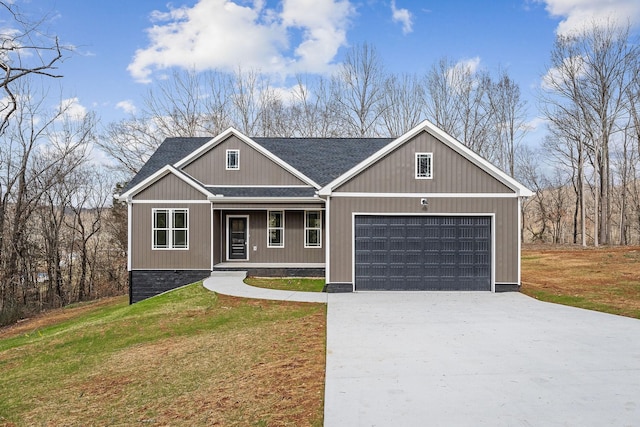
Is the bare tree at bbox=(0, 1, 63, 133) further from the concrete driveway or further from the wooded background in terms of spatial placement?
the wooded background

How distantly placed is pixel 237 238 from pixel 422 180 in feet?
26.8

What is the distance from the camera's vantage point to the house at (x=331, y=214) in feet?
42.5

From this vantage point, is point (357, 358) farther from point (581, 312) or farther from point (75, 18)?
point (75, 18)

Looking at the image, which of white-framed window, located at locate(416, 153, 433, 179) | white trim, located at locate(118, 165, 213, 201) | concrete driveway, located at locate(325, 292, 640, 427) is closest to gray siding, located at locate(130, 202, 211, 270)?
white trim, located at locate(118, 165, 213, 201)

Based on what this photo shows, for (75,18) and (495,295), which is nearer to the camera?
(75,18)

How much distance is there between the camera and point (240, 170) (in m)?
17.2

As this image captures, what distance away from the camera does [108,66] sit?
50.3 feet

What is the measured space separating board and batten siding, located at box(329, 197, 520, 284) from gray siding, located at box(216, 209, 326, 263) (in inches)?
155

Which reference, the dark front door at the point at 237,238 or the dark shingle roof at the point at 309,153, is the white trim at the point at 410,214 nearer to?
the dark shingle roof at the point at 309,153

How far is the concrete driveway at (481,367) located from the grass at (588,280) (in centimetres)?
164

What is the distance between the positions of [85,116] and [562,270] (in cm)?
2800

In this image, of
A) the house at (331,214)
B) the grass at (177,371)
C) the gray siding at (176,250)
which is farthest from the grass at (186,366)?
the gray siding at (176,250)

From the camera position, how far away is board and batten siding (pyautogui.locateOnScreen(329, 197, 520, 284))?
42.3 feet

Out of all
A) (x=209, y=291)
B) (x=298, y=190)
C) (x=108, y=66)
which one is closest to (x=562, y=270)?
(x=298, y=190)
